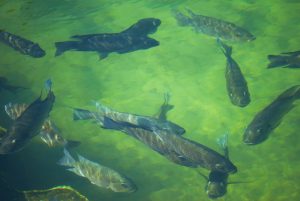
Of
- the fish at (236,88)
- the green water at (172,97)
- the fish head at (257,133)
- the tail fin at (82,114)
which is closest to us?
the fish head at (257,133)

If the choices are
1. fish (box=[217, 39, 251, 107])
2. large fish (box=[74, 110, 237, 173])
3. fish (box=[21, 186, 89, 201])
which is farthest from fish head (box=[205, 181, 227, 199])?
fish (box=[21, 186, 89, 201])

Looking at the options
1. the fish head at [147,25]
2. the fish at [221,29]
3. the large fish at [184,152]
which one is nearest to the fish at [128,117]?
the large fish at [184,152]

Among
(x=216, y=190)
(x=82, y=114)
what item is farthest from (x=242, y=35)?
(x=82, y=114)

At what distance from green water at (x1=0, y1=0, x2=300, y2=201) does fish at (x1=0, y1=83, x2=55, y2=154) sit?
5.82ft

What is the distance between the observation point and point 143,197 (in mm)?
8453

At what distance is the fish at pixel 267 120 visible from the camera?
25.8ft

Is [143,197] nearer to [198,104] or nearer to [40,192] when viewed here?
[40,192]

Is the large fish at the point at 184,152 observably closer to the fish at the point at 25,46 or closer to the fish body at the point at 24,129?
the fish body at the point at 24,129

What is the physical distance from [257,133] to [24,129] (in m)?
5.96

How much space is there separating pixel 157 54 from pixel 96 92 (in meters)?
4.37

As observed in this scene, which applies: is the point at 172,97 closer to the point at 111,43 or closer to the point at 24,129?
the point at 111,43

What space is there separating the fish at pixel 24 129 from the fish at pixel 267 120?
18.0 feet

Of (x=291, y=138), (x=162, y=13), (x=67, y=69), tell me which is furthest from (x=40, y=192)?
(x=162, y=13)

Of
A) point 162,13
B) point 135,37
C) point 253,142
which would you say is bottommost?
point 162,13
